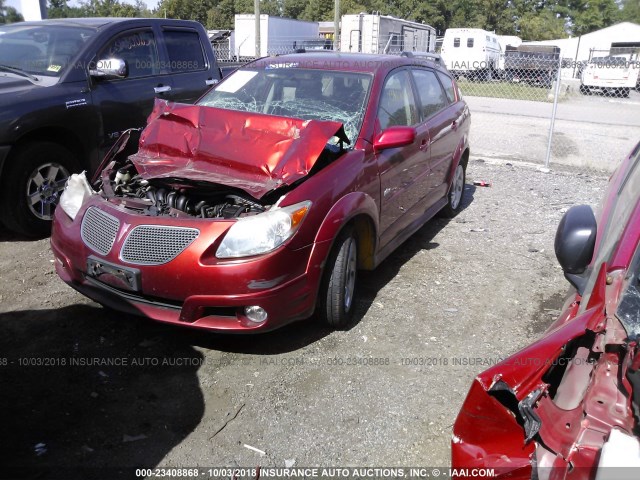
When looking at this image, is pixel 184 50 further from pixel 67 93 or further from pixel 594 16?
pixel 594 16

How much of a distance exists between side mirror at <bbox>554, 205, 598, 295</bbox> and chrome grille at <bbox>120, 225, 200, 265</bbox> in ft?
6.24

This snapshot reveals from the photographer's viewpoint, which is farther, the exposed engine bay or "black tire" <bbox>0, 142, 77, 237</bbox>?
"black tire" <bbox>0, 142, 77, 237</bbox>

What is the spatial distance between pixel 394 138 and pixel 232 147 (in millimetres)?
1143

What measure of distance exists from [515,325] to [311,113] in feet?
7.24

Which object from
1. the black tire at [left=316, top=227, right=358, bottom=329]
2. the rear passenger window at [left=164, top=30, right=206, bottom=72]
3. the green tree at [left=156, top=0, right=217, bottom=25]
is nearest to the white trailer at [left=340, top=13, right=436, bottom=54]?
the rear passenger window at [left=164, top=30, right=206, bottom=72]

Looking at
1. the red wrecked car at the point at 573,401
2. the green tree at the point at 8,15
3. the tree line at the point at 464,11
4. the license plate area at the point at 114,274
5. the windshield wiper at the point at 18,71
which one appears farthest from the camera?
the tree line at the point at 464,11

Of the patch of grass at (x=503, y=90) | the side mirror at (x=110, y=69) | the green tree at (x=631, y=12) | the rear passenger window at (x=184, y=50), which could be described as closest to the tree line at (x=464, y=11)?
the green tree at (x=631, y=12)

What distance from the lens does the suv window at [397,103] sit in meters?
4.46

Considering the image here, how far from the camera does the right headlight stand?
3.21 m

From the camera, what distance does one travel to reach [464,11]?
7144cm

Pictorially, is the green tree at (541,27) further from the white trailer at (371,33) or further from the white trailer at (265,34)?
the white trailer at (265,34)

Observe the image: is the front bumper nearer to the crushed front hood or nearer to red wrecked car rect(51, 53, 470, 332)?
red wrecked car rect(51, 53, 470, 332)

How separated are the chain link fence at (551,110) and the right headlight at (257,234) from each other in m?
5.59

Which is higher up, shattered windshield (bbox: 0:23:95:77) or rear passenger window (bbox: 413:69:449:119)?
shattered windshield (bbox: 0:23:95:77)
